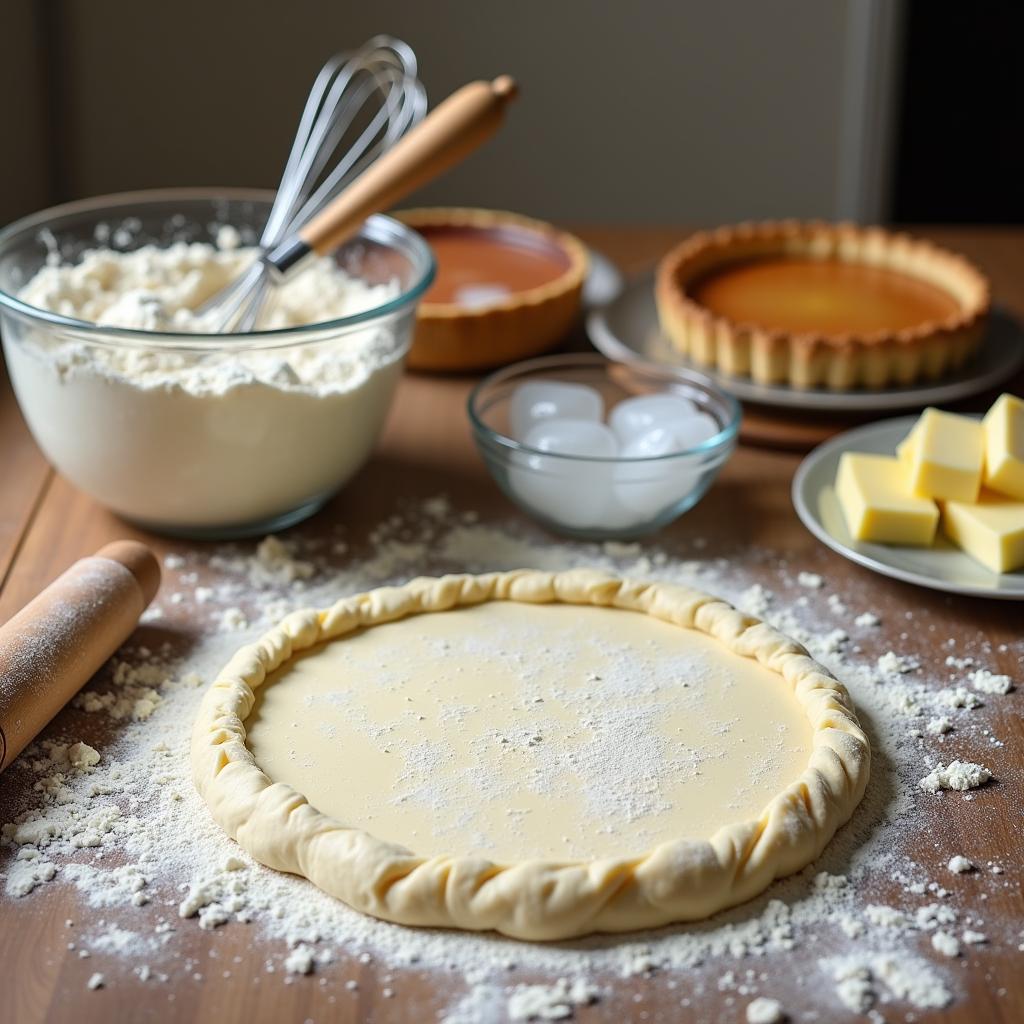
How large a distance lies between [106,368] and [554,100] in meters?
2.12

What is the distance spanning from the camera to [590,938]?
99 cm

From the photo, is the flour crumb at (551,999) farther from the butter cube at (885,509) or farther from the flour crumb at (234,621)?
the butter cube at (885,509)

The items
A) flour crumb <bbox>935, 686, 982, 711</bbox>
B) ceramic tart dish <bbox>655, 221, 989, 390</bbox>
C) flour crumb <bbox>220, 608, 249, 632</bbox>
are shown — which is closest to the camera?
flour crumb <bbox>935, 686, 982, 711</bbox>

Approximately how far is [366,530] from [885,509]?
58 cm

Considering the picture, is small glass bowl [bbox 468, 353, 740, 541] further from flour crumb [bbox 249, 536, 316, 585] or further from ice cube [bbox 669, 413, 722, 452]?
flour crumb [bbox 249, 536, 316, 585]

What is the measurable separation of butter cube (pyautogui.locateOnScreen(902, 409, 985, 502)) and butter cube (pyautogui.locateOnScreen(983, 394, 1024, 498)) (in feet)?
0.04

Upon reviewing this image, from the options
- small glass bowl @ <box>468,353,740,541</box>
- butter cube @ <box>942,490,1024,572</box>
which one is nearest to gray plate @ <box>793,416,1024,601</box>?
butter cube @ <box>942,490,1024,572</box>

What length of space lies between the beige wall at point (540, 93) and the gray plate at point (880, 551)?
188 centimetres

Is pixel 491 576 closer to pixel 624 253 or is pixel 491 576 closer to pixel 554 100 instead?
pixel 624 253

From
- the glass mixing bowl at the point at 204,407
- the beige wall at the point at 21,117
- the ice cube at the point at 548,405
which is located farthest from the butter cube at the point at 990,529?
the beige wall at the point at 21,117

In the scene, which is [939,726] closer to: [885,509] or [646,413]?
[885,509]

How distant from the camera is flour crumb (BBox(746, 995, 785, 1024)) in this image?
3.01 ft

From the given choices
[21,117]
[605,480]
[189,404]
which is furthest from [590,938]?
[21,117]

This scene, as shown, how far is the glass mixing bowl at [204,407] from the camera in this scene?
4.58 feet
